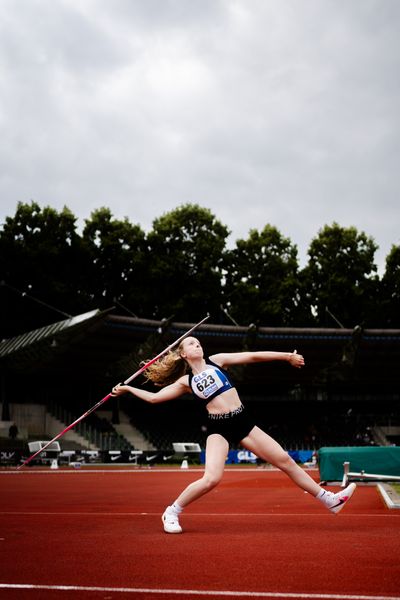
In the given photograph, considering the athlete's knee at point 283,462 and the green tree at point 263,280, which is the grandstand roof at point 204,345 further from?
the athlete's knee at point 283,462

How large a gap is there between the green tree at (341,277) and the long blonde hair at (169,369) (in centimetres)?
4827

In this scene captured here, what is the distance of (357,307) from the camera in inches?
2299

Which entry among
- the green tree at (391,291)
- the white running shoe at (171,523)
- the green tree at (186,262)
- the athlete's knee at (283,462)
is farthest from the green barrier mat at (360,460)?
the green tree at (391,291)

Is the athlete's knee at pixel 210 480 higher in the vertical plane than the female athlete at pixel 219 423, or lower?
lower

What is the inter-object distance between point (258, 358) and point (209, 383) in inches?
23.9

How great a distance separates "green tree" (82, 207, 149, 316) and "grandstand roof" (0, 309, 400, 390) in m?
6.05

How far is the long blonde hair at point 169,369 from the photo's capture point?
8664 mm

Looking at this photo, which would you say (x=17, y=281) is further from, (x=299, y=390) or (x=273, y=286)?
(x=299, y=390)

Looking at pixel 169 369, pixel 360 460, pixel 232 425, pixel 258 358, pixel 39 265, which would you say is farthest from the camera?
pixel 39 265

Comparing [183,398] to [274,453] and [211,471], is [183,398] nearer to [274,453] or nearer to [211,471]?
[274,453]

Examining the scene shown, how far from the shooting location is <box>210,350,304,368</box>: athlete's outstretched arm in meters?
7.93

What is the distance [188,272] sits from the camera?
2267 inches

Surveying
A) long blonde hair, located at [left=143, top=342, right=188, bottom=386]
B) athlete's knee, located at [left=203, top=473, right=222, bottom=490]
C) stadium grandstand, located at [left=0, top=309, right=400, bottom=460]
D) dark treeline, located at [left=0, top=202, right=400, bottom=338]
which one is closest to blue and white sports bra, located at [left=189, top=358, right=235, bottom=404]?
long blonde hair, located at [left=143, top=342, right=188, bottom=386]

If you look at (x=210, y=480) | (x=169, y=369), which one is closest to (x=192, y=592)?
(x=210, y=480)
